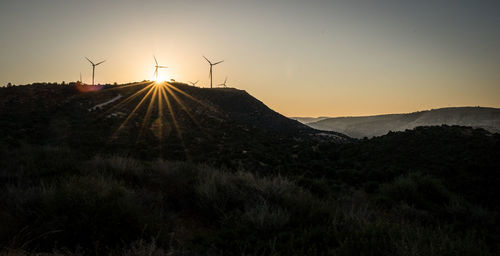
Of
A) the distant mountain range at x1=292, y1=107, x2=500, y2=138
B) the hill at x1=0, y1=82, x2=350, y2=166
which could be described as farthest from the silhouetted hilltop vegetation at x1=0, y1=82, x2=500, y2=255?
the distant mountain range at x1=292, y1=107, x2=500, y2=138

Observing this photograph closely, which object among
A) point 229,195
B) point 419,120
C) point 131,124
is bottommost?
point 229,195

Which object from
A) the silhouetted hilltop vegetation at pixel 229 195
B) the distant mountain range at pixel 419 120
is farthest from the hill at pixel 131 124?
the distant mountain range at pixel 419 120

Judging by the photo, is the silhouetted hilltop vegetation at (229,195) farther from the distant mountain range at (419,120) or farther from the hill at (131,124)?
the distant mountain range at (419,120)

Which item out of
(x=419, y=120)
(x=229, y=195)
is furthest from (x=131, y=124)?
(x=419, y=120)

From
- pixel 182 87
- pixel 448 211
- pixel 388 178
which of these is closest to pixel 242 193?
pixel 448 211

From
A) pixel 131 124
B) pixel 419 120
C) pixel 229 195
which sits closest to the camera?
pixel 229 195

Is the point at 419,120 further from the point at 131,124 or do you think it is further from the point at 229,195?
the point at 229,195

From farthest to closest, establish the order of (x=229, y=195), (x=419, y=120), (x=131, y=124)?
(x=419, y=120)
(x=131, y=124)
(x=229, y=195)
